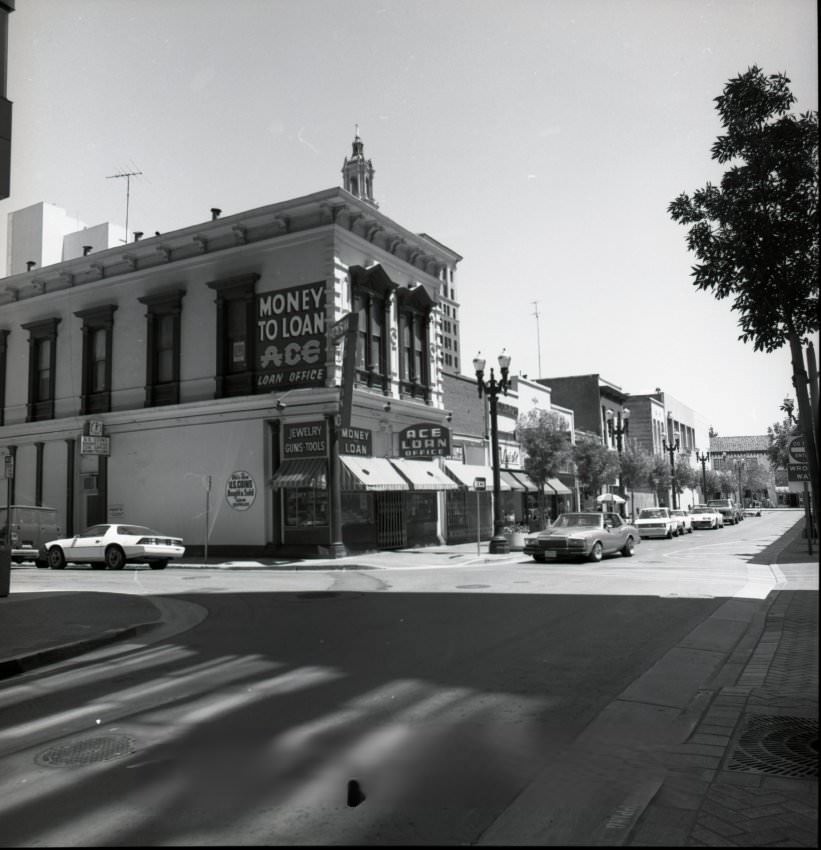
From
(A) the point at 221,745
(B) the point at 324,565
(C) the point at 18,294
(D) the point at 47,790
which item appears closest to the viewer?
(D) the point at 47,790

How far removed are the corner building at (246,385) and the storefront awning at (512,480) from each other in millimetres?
7512

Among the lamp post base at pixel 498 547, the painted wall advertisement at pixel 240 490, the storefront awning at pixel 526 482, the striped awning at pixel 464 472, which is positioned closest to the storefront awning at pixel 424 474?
the striped awning at pixel 464 472

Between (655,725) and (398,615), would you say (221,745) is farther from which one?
(398,615)

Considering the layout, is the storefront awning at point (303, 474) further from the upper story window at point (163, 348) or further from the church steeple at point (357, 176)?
the church steeple at point (357, 176)

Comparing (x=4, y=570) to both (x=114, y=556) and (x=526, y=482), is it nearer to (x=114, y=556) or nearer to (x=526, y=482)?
(x=114, y=556)

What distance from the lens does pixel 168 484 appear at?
2780 cm

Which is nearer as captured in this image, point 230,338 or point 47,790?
point 47,790

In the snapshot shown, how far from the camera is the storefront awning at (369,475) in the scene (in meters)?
24.7

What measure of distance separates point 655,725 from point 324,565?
17124 millimetres

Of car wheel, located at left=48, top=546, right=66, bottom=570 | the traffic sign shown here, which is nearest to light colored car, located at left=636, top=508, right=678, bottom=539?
the traffic sign

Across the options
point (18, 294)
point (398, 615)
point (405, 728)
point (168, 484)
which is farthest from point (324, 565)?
point (18, 294)

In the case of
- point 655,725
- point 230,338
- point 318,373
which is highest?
point 230,338

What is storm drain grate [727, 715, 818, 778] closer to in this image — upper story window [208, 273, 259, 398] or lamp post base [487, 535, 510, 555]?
lamp post base [487, 535, 510, 555]

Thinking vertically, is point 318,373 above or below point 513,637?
above
